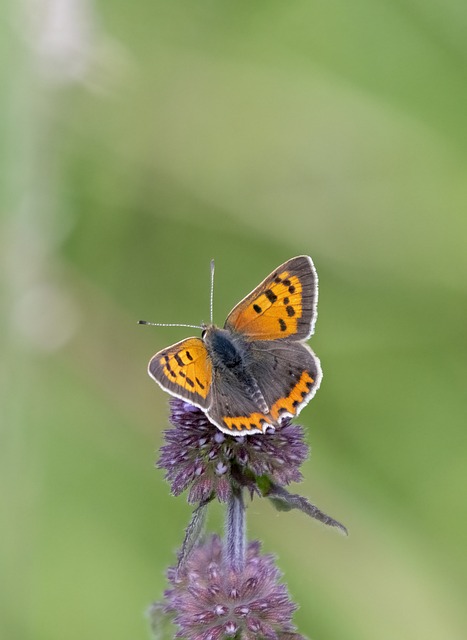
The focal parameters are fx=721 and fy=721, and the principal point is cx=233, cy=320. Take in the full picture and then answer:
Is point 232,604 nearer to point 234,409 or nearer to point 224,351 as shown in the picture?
point 234,409

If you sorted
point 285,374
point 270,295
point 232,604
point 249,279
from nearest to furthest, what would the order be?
1. point 232,604
2. point 285,374
3. point 270,295
4. point 249,279

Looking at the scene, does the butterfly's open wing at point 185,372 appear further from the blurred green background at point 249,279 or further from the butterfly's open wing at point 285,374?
the blurred green background at point 249,279

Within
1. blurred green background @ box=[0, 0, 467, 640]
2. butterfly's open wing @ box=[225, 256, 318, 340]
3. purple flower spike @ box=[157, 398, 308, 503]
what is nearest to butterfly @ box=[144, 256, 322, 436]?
butterfly's open wing @ box=[225, 256, 318, 340]

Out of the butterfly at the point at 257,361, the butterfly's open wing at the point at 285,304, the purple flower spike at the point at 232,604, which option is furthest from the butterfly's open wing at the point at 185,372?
the purple flower spike at the point at 232,604

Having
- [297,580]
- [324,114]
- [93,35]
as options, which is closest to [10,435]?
[297,580]

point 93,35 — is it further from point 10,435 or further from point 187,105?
point 10,435

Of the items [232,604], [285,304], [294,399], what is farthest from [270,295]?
[232,604]
